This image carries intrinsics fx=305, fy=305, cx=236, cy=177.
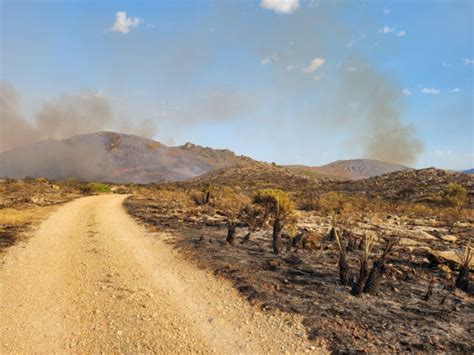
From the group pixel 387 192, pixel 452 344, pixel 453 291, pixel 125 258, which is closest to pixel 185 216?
pixel 125 258

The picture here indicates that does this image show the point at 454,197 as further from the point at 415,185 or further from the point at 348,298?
the point at 348,298

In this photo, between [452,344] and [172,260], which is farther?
[172,260]

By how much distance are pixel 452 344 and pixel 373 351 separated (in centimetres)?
154

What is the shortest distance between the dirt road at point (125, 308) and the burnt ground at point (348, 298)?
0.59 meters

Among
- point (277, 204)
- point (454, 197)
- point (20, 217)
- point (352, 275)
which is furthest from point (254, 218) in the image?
point (454, 197)

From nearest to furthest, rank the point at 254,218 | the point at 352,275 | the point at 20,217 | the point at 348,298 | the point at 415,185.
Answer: the point at 348,298 < the point at 352,275 < the point at 254,218 < the point at 20,217 < the point at 415,185

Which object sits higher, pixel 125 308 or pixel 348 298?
pixel 348 298

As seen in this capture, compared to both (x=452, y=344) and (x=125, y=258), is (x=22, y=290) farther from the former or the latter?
(x=452, y=344)

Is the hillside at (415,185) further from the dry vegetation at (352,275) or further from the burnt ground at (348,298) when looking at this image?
the burnt ground at (348,298)

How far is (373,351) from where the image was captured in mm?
5250

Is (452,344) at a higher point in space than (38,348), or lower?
higher

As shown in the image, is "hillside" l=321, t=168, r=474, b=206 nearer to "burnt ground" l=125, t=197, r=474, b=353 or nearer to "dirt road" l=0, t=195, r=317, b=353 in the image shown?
"burnt ground" l=125, t=197, r=474, b=353

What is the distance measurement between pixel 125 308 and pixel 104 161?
96.5 metres

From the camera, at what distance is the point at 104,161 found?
94.9 m
